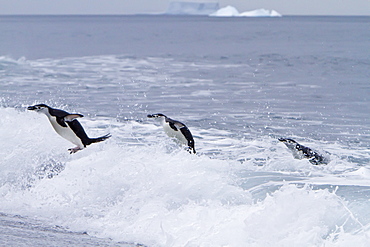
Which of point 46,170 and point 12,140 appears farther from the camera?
point 12,140

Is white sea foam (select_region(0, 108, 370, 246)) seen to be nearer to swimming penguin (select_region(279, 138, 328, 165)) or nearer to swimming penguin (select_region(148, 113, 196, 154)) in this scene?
swimming penguin (select_region(279, 138, 328, 165))

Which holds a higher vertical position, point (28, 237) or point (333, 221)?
point (333, 221)

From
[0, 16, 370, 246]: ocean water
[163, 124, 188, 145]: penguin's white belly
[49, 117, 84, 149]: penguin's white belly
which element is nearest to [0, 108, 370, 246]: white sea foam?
[0, 16, 370, 246]: ocean water

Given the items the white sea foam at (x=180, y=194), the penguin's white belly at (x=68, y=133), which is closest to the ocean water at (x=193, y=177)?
the white sea foam at (x=180, y=194)

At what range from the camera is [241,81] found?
16.2 metres

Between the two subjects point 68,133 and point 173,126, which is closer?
point 68,133

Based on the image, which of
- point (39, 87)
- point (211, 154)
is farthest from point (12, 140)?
point (39, 87)

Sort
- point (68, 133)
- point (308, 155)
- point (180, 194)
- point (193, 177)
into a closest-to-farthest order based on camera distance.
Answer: point (180, 194) < point (193, 177) < point (308, 155) < point (68, 133)

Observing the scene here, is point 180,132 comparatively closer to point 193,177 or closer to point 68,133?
point 68,133

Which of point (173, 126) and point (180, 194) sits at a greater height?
point (173, 126)

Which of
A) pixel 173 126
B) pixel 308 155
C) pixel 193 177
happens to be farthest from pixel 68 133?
pixel 308 155

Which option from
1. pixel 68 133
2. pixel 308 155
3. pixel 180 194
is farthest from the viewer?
pixel 68 133

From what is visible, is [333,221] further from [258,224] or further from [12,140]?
[12,140]

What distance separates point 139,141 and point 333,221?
402 cm
